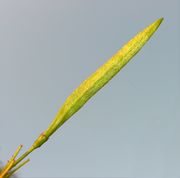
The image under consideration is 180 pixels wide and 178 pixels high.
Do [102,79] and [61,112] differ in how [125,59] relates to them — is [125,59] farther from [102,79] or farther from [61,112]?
[61,112]

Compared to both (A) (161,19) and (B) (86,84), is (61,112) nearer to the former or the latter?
(B) (86,84)

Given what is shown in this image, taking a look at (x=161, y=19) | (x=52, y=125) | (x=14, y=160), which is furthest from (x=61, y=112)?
(x=161, y=19)

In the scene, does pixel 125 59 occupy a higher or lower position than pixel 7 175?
higher

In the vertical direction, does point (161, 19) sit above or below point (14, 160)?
above

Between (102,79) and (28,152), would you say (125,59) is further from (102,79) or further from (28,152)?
(28,152)

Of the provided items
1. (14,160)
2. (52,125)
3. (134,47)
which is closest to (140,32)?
(134,47)
